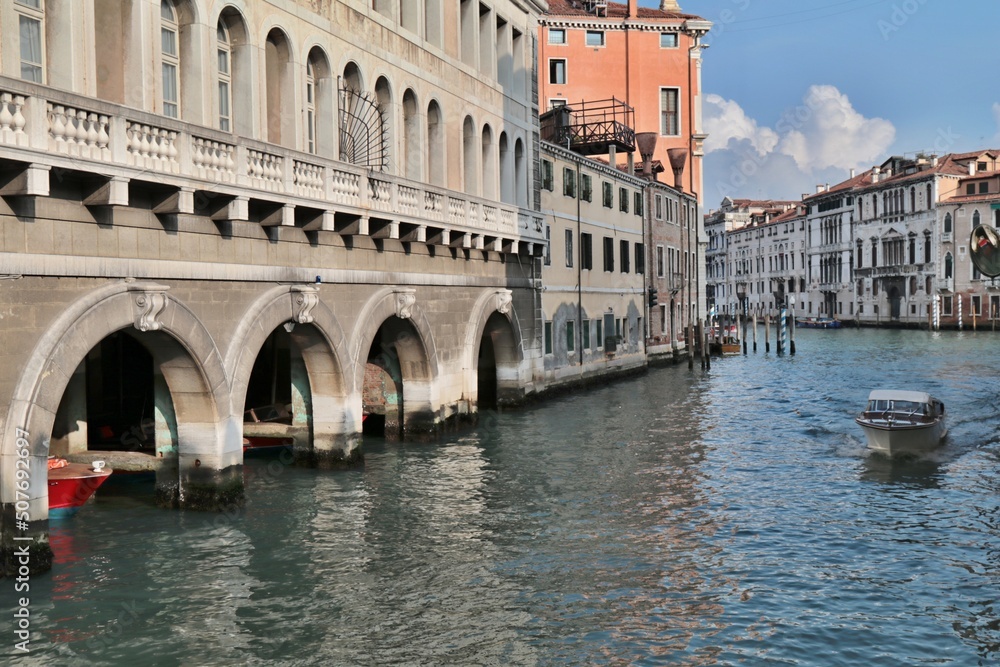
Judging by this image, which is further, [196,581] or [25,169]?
[196,581]

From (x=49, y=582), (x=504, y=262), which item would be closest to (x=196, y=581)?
(x=49, y=582)

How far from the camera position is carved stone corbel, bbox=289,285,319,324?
61.4 feet

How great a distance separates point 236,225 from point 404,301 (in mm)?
6747

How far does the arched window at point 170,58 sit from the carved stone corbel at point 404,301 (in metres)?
7.64

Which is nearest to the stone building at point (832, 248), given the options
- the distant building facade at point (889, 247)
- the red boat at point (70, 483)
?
the distant building facade at point (889, 247)

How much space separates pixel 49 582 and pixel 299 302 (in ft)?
23.5

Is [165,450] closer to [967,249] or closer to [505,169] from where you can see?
[505,169]

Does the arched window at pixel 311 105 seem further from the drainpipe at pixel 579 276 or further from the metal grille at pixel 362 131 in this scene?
the drainpipe at pixel 579 276

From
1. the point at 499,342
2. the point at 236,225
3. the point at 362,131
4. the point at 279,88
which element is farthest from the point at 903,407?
the point at 236,225

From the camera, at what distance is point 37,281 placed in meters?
12.8

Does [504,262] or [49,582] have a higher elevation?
[504,262]

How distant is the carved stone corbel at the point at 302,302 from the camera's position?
737 inches

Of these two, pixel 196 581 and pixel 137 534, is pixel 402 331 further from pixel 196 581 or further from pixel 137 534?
pixel 196 581

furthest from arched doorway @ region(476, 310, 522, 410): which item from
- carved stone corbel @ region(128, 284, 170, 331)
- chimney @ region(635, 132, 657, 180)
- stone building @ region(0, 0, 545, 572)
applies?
chimney @ region(635, 132, 657, 180)
